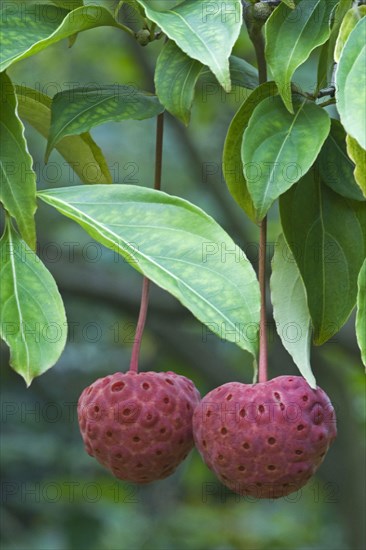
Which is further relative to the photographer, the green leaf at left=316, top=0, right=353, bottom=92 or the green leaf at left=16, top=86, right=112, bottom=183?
the green leaf at left=16, top=86, right=112, bottom=183

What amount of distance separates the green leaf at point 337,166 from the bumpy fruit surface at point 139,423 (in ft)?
0.71

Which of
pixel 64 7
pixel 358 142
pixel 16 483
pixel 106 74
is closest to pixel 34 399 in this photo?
pixel 16 483

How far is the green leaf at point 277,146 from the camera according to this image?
2.35 ft

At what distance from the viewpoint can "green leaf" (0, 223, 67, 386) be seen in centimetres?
70

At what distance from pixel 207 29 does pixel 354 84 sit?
0.14 m

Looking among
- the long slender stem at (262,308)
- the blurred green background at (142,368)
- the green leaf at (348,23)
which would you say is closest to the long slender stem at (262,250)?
the long slender stem at (262,308)

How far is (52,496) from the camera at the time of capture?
3.01m

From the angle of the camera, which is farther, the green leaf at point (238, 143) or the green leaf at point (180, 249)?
the green leaf at point (238, 143)

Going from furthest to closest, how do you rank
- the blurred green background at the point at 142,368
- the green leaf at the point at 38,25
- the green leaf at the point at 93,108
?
the blurred green background at the point at 142,368
the green leaf at the point at 93,108
the green leaf at the point at 38,25

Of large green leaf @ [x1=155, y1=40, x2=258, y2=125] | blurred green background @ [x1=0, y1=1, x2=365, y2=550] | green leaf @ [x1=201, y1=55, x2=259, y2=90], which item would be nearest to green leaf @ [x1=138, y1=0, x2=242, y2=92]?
large green leaf @ [x1=155, y1=40, x2=258, y2=125]

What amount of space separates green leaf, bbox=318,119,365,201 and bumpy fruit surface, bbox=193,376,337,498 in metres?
0.16

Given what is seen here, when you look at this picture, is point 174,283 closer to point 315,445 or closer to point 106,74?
point 315,445

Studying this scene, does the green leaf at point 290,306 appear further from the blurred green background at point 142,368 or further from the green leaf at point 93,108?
the blurred green background at point 142,368

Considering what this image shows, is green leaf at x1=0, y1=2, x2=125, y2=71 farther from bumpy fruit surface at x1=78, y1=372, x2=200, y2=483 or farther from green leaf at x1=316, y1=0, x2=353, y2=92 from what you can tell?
bumpy fruit surface at x1=78, y1=372, x2=200, y2=483
